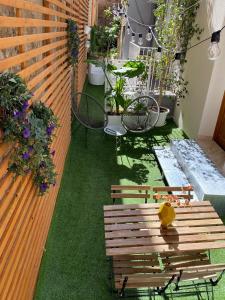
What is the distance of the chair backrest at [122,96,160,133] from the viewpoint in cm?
684

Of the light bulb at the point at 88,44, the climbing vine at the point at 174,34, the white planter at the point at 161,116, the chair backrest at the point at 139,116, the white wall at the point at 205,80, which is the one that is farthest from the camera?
the light bulb at the point at 88,44

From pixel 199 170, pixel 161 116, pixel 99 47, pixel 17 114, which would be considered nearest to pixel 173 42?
pixel 161 116

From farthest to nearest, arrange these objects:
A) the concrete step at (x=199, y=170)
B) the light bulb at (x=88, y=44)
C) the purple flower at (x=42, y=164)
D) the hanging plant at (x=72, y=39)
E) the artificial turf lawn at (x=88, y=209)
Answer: the light bulb at (x=88, y=44) < the hanging plant at (x=72, y=39) < the concrete step at (x=199, y=170) < the artificial turf lawn at (x=88, y=209) < the purple flower at (x=42, y=164)

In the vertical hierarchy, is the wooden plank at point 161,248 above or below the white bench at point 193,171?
above

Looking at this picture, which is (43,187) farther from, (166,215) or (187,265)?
(187,265)

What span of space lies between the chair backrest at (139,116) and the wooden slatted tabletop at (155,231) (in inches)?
140

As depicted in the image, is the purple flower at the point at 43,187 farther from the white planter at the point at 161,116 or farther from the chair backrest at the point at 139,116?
the white planter at the point at 161,116

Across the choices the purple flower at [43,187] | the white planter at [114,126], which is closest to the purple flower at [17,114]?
the purple flower at [43,187]

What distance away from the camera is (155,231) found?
307 cm

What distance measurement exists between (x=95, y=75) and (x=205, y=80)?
6330mm

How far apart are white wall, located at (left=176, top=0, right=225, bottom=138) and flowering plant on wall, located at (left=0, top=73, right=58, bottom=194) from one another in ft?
15.0

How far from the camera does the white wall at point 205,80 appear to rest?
5645 mm

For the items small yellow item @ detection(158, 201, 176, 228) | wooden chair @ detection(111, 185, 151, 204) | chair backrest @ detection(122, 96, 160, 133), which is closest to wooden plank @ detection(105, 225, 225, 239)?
small yellow item @ detection(158, 201, 176, 228)

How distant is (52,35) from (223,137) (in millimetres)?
4298
